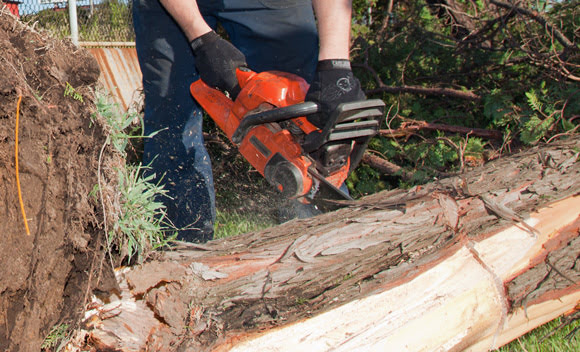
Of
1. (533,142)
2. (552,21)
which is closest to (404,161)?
(533,142)

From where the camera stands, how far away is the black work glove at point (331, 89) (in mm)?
2287

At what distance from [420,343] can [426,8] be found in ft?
12.5

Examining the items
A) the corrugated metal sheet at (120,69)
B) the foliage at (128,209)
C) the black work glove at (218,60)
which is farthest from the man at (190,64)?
the corrugated metal sheet at (120,69)

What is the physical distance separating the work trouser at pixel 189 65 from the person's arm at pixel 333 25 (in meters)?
0.57

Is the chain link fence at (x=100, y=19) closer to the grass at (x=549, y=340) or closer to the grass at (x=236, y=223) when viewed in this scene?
the grass at (x=236, y=223)

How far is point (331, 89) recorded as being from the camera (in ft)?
7.52

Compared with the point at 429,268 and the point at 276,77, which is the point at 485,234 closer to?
the point at 429,268

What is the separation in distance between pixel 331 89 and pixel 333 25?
1.07ft

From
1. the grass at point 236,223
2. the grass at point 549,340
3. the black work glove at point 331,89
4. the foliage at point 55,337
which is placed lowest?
the grass at point 549,340

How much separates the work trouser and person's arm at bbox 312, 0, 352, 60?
1.87 ft

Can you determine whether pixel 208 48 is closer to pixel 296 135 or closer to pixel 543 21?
pixel 296 135

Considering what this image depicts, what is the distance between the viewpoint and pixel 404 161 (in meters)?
4.09

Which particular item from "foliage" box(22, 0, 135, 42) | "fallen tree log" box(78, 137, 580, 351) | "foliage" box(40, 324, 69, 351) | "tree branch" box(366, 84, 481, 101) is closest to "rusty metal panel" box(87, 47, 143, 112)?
"foliage" box(22, 0, 135, 42)

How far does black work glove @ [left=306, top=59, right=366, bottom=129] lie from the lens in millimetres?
2287
